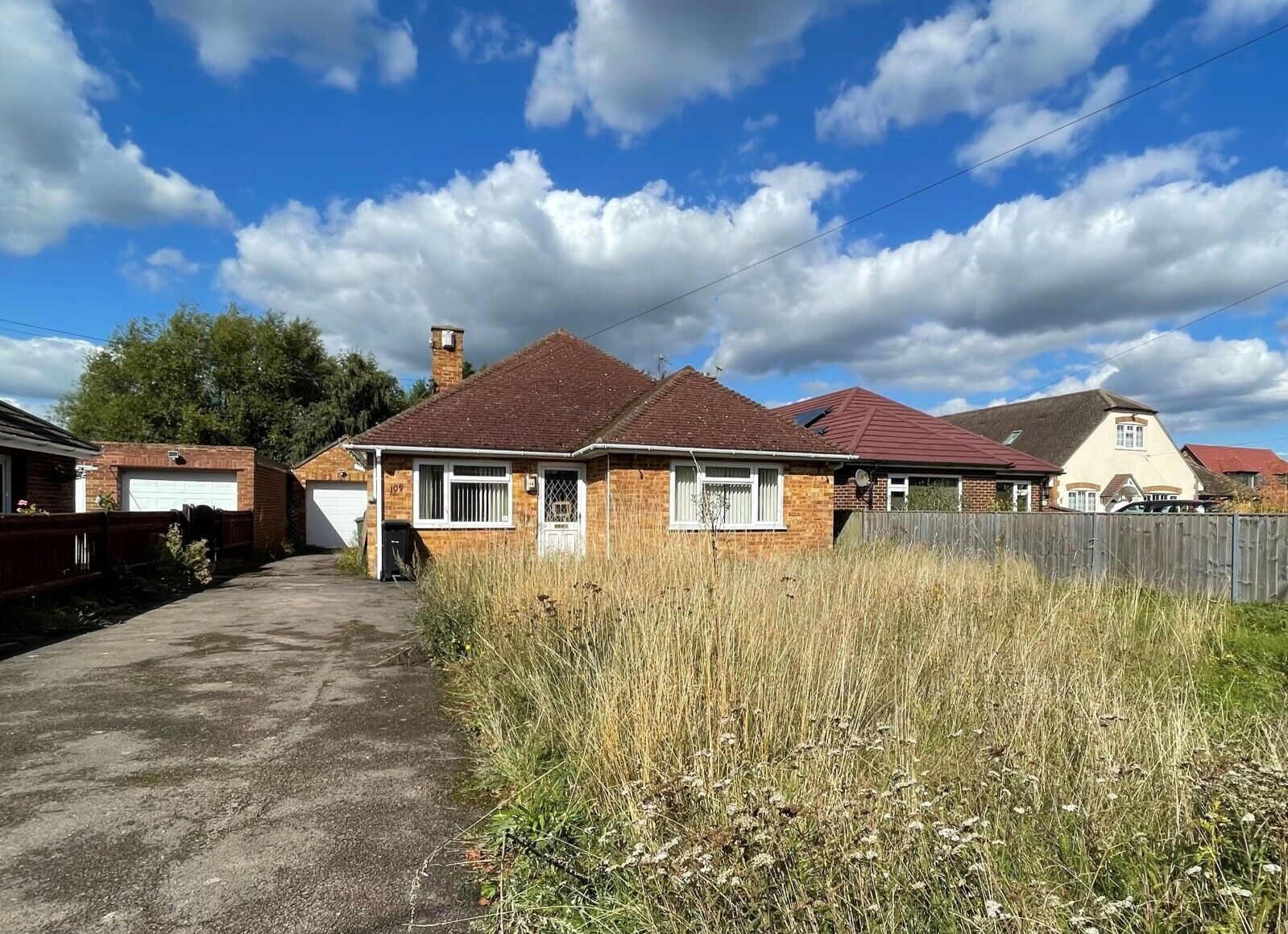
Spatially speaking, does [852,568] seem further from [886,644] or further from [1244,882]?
[1244,882]

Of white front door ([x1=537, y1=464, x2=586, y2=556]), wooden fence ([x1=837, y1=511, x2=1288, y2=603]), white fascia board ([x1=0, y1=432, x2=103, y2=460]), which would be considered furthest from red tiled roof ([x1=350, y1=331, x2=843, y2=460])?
white fascia board ([x1=0, y1=432, x2=103, y2=460])

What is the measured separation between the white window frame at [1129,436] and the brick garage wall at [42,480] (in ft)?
123

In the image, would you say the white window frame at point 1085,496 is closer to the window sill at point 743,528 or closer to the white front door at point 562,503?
the window sill at point 743,528

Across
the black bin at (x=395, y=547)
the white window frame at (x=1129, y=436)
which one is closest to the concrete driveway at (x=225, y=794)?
the black bin at (x=395, y=547)

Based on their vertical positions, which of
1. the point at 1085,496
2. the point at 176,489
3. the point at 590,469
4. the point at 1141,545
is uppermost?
the point at 590,469

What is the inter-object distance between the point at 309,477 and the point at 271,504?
7.72ft

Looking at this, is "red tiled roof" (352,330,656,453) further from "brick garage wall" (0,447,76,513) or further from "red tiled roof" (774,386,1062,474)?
"red tiled roof" (774,386,1062,474)

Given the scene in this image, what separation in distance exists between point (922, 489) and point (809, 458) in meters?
5.09

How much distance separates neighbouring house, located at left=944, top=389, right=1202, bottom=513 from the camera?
100 ft

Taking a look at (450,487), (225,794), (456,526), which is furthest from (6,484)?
(225,794)

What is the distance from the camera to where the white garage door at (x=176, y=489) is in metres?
19.1

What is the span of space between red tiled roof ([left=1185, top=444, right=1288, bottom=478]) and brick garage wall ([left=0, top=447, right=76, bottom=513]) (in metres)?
63.2

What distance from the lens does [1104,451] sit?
3142cm

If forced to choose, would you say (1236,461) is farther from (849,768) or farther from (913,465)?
(849,768)
